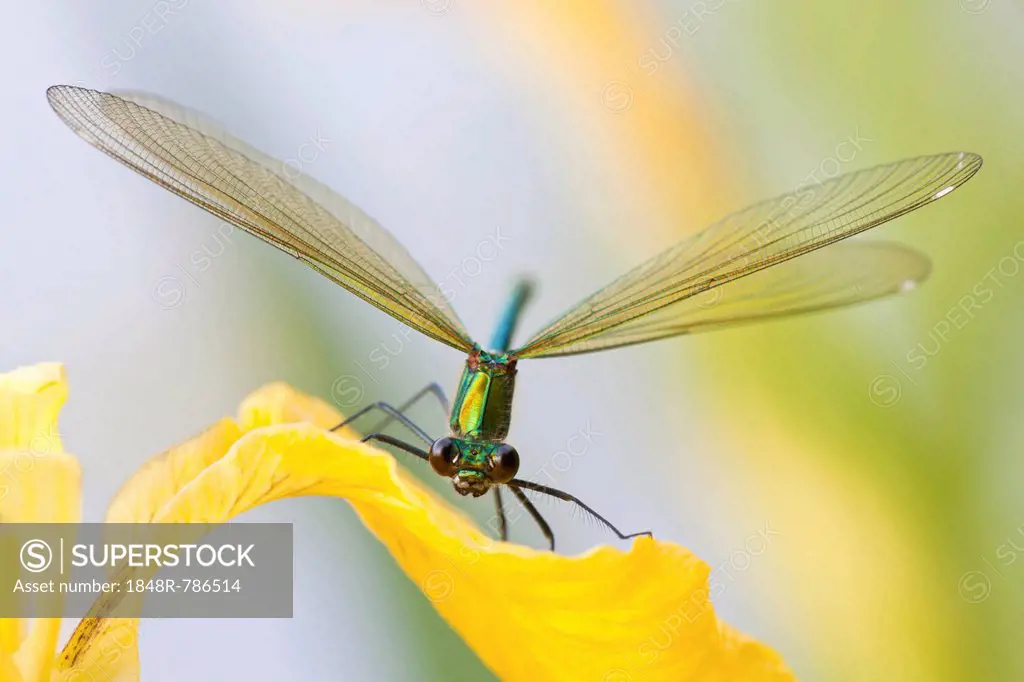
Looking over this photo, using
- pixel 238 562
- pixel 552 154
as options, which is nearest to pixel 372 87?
pixel 552 154

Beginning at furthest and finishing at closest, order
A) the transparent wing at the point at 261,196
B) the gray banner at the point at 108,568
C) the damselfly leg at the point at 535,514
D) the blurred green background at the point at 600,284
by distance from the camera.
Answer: the damselfly leg at the point at 535,514 < the transparent wing at the point at 261,196 < the blurred green background at the point at 600,284 < the gray banner at the point at 108,568

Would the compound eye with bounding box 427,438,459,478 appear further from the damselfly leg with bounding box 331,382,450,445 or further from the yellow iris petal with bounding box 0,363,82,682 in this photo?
the yellow iris petal with bounding box 0,363,82,682

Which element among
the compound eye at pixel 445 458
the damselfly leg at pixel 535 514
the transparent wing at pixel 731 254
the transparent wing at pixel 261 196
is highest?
the transparent wing at pixel 261 196

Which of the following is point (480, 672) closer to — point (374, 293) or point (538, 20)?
point (374, 293)

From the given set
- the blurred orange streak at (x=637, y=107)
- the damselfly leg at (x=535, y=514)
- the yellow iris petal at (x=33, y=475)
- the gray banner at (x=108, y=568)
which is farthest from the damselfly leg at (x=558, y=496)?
the yellow iris petal at (x=33, y=475)

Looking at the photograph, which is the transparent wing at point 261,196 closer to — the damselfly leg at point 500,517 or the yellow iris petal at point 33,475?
the damselfly leg at point 500,517

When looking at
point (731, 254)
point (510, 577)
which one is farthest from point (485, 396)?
point (510, 577)

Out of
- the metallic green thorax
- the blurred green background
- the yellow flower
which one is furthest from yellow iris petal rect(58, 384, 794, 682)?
the metallic green thorax
